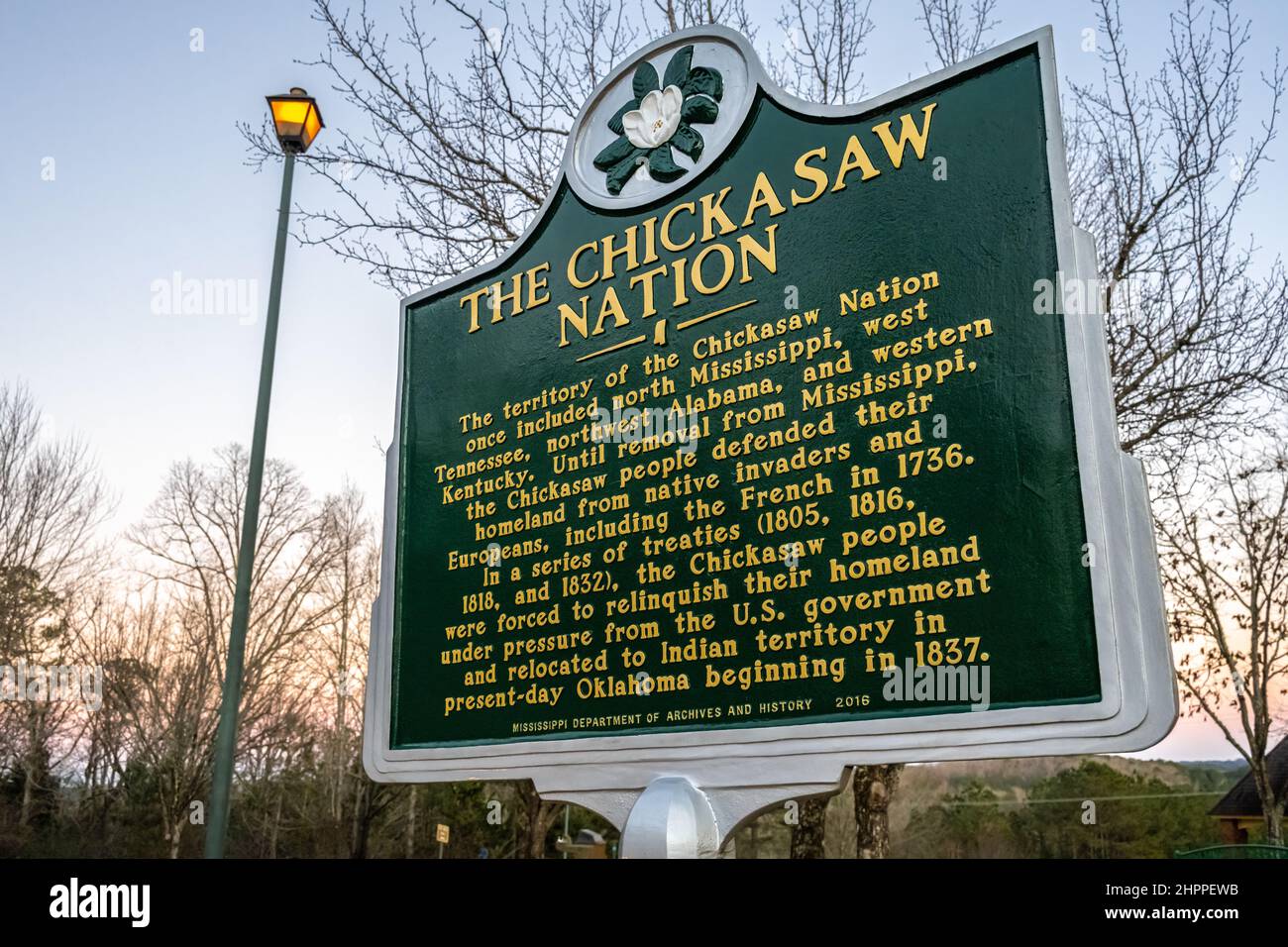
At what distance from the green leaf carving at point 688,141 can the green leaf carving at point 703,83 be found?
19 cm

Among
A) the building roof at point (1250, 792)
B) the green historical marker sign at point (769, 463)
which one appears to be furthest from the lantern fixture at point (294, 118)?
the building roof at point (1250, 792)

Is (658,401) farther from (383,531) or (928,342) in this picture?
(383,531)

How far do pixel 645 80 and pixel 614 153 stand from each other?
39 cm

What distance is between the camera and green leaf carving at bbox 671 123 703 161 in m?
5.02

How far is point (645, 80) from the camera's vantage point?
5277 millimetres

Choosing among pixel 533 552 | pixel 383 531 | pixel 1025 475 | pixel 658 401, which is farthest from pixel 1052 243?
pixel 383 531

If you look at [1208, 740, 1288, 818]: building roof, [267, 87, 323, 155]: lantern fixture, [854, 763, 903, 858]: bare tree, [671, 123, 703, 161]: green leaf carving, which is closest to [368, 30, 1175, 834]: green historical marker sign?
[671, 123, 703, 161]: green leaf carving

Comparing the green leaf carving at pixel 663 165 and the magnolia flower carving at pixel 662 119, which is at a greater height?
the magnolia flower carving at pixel 662 119

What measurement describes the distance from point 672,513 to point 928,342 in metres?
1.29

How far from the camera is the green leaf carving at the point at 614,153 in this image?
17.3 ft

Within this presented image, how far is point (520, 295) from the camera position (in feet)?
18.2

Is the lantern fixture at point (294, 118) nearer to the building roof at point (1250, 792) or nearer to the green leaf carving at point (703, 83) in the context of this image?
the green leaf carving at point (703, 83)

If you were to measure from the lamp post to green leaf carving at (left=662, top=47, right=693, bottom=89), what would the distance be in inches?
197

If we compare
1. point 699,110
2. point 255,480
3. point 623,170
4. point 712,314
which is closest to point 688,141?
point 699,110
